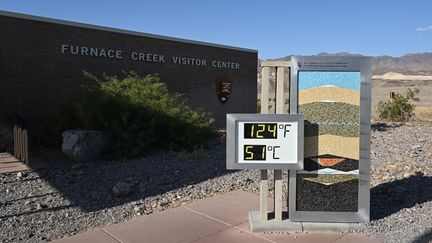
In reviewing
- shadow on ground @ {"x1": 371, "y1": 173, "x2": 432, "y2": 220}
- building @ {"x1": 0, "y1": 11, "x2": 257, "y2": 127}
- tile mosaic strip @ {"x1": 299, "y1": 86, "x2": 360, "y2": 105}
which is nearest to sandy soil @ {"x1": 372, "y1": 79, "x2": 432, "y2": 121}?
building @ {"x1": 0, "y1": 11, "x2": 257, "y2": 127}

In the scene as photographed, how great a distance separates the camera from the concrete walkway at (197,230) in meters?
4.29

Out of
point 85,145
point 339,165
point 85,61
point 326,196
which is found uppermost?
point 85,61

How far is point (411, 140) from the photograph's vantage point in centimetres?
1066

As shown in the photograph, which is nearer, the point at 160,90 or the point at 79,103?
the point at 79,103

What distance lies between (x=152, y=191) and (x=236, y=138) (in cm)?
246

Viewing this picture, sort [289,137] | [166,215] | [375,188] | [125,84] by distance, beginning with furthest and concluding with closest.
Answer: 1. [125,84]
2. [375,188]
3. [166,215]
4. [289,137]

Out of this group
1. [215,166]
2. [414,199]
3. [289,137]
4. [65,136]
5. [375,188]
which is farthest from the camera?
[65,136]

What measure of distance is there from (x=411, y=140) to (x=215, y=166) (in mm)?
6120

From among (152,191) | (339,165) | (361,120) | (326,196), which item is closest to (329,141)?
(339,165)

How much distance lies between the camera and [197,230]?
4547 millimetres

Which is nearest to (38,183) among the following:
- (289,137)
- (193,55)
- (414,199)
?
(289,137)

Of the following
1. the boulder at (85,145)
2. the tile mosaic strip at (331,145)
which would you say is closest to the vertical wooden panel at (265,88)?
the tile mosaic strip at (331,145)

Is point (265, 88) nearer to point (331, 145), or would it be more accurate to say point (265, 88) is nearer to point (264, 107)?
point (264, 107)

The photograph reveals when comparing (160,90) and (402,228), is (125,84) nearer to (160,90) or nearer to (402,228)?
(160,90)
